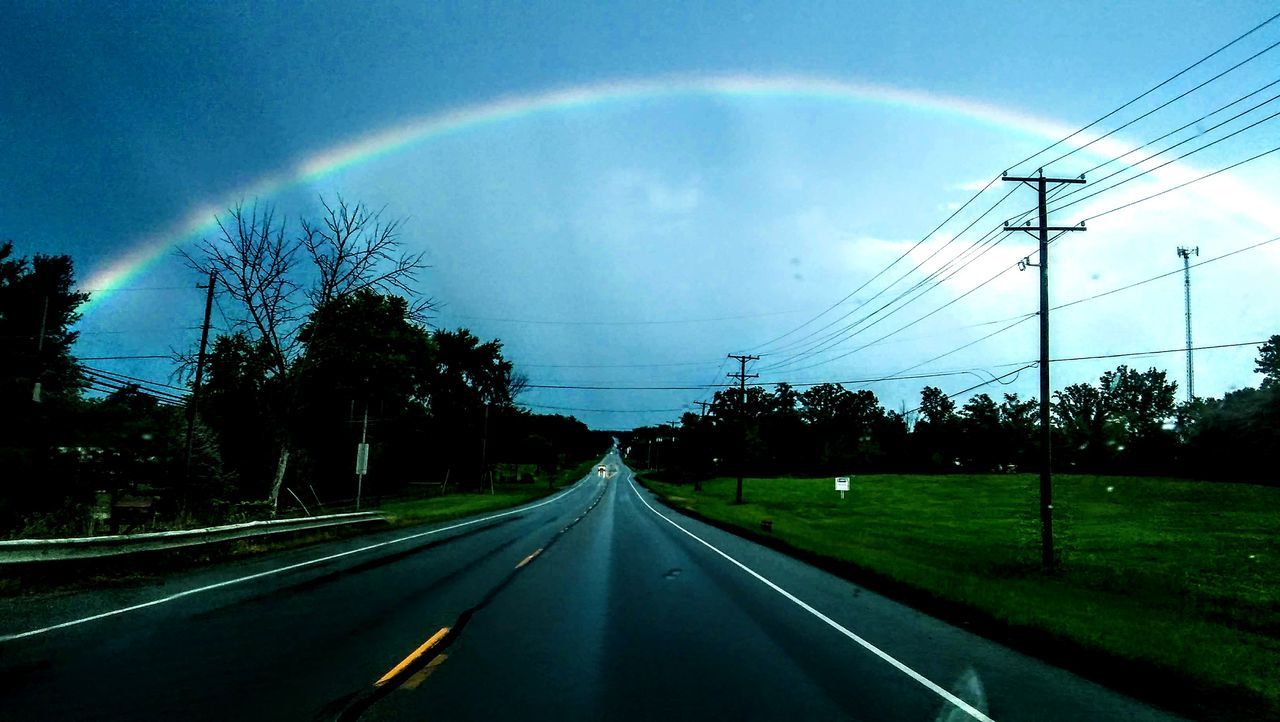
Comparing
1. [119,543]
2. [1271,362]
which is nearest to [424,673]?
[119,543]

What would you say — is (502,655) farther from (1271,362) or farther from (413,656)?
(1271,362)

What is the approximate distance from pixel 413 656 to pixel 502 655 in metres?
0.94

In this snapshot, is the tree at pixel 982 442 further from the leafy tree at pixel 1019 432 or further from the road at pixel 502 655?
the road at pixel 502 655

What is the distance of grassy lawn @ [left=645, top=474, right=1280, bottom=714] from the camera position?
32.8ft

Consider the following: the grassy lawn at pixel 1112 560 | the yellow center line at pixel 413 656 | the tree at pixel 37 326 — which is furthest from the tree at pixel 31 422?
the grassy lawn at pixel 1112 560

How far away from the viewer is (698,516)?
44.2 m

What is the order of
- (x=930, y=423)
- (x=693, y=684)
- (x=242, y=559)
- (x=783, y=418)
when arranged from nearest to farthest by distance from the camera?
(x=693, y=684) < (x=242, y=559) < (x=930, y=423) < (x=783, y=418)

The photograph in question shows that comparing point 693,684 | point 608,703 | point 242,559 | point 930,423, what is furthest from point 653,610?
point 930,423

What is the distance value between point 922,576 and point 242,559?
1605 cm

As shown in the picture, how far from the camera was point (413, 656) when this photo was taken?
760cm

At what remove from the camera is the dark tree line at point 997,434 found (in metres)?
64.5

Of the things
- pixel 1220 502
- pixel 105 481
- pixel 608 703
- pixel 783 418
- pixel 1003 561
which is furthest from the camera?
pixel 783 418

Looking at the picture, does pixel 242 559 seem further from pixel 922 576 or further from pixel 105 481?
pixel 105 481

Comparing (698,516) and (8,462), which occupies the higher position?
(8,462)
